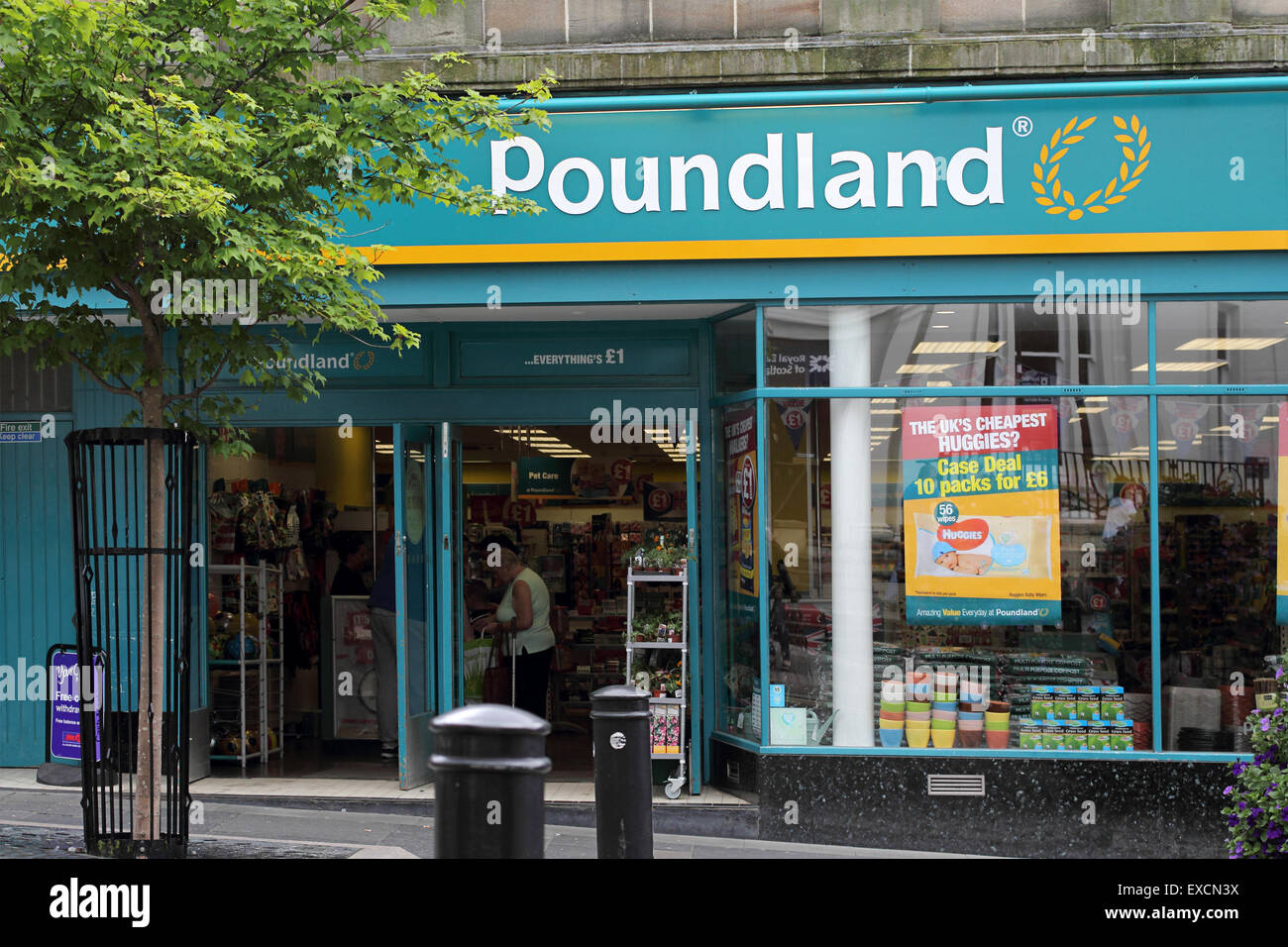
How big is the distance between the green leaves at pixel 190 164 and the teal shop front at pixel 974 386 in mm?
1731

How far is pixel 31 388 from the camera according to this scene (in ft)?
31.9

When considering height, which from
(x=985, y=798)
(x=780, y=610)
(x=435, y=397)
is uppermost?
(x=435, y=397)

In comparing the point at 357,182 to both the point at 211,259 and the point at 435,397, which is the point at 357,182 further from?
the point at 435,397

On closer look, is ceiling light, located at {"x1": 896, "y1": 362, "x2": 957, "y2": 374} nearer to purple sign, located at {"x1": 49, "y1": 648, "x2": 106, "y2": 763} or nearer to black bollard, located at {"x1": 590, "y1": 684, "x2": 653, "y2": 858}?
black bollard, located at {"x1": 590, "y1": 684, "x2": 653, "y2": 858}

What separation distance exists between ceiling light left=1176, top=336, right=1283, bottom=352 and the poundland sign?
0.62m

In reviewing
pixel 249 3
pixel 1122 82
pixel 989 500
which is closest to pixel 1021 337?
pixel 989 500

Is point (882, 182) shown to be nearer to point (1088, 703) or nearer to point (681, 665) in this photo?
point (681, 665)

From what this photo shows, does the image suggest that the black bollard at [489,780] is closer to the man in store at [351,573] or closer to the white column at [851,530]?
the white column at [851,530]

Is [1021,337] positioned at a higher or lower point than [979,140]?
lower

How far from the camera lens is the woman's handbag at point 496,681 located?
440 inches

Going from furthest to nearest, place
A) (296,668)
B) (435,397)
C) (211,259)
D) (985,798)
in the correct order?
(296,668), (435,397), (985,798), (211,259)

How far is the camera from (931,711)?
8.54 metres

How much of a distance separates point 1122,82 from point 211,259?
605 centimetres

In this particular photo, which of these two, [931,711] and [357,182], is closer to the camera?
[357,182]
